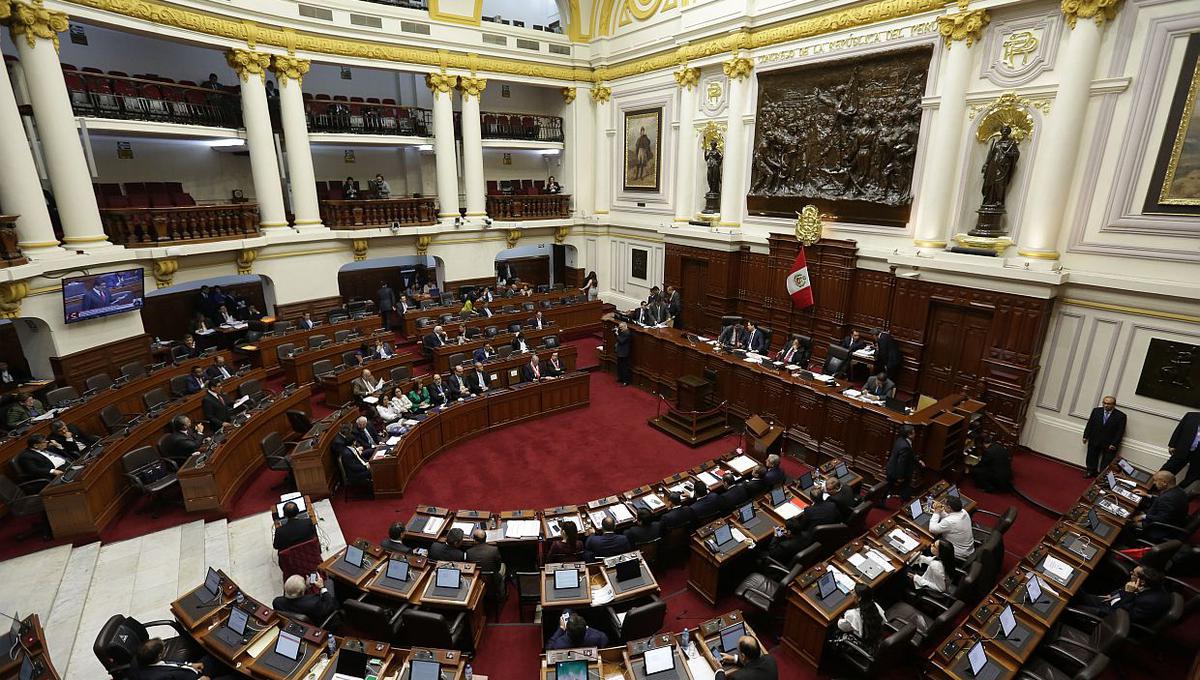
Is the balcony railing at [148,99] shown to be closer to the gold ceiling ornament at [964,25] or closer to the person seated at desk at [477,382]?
the person seated at desk at [477,382]

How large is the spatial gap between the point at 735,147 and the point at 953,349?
7.83 meters

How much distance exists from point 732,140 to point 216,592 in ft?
49.1

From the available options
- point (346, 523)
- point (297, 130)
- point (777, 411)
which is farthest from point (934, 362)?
point (297, 130)

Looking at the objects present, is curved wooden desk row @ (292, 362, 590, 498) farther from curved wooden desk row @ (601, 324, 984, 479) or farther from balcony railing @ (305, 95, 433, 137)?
balcony railing @ (305, 95, 433, 137)

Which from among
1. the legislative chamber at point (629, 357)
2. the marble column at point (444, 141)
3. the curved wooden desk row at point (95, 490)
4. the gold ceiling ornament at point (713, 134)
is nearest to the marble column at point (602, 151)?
the legislative chamber at point (629, 357)

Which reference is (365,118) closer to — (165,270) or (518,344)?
(165,270)

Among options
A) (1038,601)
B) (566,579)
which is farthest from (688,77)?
(1038,601)

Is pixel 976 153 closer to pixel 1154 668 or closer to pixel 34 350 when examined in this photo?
pixel 1154 668

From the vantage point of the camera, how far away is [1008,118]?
1060cm

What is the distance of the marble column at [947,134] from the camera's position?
10.8m

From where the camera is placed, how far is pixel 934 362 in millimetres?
11820

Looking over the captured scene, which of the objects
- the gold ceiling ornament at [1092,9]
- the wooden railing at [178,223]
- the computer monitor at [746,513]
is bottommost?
the computer monitor at [746,513]

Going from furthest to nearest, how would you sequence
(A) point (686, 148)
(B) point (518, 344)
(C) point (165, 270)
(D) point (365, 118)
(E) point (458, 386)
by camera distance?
(D) point (365, 118) < (A) point (686, 148) < (B) point (518, 344) < (C) point (165, 270) < (E) point (458, 386)

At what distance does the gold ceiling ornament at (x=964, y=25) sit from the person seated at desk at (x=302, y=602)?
14.0 m
